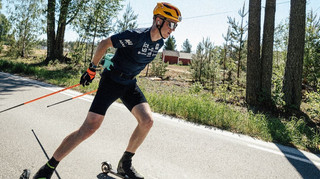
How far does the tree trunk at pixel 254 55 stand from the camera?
8.10 m

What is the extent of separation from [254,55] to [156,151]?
6.37 metres

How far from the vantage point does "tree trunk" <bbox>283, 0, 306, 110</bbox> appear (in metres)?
7.53

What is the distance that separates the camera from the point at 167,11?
8.58 feet

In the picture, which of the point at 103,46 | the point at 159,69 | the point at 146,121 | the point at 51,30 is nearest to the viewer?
the point at 103,46

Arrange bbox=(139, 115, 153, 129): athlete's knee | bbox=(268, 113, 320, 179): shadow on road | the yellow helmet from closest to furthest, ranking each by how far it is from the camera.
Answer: the yellow helmet
bbox=(139, 115, 153, 129): athlete's knee
bbox=(268, 113, 320, 179): shadow on road

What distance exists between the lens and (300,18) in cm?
752

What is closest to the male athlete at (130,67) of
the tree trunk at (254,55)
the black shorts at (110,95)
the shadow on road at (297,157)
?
the black shorts at (110,95)

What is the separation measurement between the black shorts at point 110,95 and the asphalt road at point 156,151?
981 millimetres

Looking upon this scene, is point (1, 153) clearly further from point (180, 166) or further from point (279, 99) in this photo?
point (279, 99)

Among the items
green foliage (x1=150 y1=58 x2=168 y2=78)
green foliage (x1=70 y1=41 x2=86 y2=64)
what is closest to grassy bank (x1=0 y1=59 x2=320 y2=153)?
green foliage (x1=150 y1=58 x2=168 y2=78)

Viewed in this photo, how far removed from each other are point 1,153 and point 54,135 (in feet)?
2.97

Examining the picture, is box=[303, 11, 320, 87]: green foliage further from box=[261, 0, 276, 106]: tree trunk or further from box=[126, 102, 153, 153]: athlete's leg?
box=[126, 102, 153, 153]: athlete's leg

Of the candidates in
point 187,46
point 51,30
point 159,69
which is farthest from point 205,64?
point 187,46

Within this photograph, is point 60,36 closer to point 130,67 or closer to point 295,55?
point 295,55
